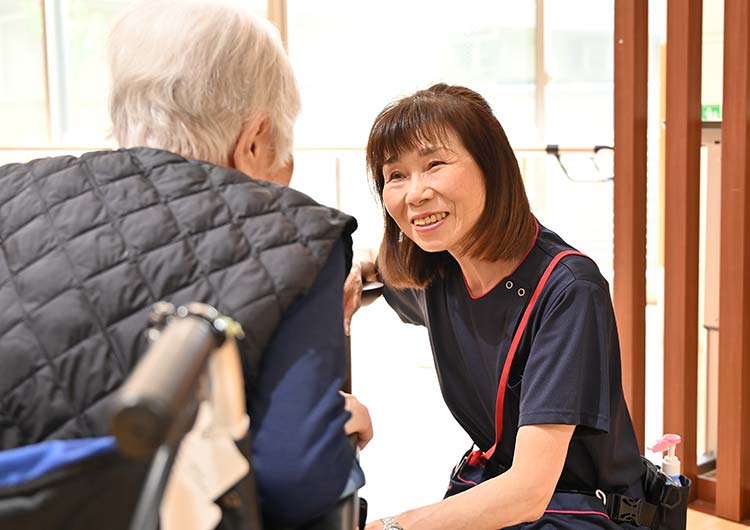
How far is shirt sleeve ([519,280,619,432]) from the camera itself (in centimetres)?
154

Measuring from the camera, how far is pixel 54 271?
39.8 inches

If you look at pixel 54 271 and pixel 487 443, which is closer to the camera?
pixel 54 271

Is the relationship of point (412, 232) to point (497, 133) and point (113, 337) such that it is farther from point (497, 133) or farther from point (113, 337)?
point (113, 337)

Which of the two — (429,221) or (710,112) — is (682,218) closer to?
(710,112)

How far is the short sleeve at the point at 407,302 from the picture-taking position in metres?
1.94

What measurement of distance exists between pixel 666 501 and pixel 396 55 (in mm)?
3950

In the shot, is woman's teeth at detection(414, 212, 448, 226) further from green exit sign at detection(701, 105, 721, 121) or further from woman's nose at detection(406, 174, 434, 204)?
green exit sign at detection(701, 105, 721, 121)

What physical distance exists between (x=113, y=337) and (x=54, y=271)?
11 centimetres

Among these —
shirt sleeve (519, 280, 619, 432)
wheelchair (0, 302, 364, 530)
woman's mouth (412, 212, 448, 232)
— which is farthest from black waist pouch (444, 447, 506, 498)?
wheelchair (0, 302, 364, 530)

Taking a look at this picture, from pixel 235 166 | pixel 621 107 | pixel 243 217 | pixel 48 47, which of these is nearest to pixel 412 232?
pixel 235 166


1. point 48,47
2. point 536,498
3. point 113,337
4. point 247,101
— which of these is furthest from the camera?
point 48,47

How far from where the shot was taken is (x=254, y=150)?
1207 millimetres

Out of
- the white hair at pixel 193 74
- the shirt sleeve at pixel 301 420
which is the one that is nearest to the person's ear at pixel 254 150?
the white hair at pixel 193 74

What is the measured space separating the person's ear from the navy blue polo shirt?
0.62 m
